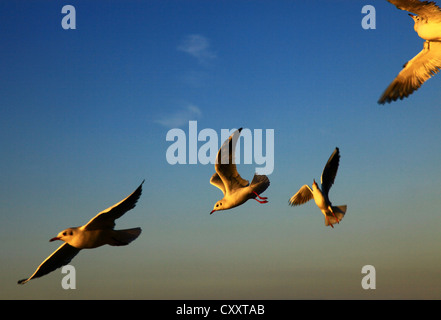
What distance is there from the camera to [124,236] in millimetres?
10484

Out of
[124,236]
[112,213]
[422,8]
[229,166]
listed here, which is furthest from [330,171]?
[112,213]

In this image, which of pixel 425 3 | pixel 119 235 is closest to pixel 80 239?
pixel 119 235

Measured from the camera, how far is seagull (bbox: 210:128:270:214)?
38.6ft

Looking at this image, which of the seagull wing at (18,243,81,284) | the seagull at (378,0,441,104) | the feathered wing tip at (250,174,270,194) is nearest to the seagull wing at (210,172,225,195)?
the feathered wing tip at (250,174,270,194)

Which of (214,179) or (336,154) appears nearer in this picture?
(336,154)

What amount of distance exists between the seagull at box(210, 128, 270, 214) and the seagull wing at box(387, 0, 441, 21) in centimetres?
445

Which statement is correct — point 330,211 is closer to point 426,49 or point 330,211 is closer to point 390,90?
point 390,90

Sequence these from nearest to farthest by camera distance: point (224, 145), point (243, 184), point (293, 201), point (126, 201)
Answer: point (126, 201)
point (224, 145)
point (243, 184)
point (293, 201)

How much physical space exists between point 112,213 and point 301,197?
6362mm

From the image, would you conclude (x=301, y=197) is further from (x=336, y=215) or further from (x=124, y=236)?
(x=124, y=236)

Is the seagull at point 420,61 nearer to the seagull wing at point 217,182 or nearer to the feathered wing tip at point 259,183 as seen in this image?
the feathered wing tip at point 259,183
